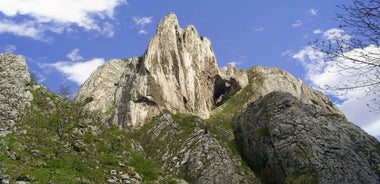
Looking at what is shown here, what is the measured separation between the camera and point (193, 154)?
181ft

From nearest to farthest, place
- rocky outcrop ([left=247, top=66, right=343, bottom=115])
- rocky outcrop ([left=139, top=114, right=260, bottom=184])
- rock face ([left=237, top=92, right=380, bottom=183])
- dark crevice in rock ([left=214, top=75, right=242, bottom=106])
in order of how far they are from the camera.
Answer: rock face ([left=237, top=92, right=380, bottom=183]) < rocky outcrop ([left=139, top=114, right=260, bottom=184]) < rocky outcrop ([left=247, top=66, right=343, bottom=115]) < dark crevice in rock ([left=214, top=75, right=242, bottom=106])

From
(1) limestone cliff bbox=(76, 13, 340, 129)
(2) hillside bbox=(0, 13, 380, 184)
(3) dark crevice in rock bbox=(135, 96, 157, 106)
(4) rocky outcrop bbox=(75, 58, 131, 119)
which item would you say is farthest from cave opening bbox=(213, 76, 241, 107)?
(3) dark crevice in rock bbox=(135, 96, 157, 106)

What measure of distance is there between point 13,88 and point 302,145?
30.8m

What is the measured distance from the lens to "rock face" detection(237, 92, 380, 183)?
4447 cm

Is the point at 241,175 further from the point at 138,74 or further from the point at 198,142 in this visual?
the point at 138,74

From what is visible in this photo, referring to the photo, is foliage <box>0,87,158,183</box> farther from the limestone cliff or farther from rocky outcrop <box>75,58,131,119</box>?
rocky outcrop <box>75,58,131,119</box>

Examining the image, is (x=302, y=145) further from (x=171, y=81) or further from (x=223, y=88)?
(x=223, y=88)

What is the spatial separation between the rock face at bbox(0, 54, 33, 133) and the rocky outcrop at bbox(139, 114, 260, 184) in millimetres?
23537

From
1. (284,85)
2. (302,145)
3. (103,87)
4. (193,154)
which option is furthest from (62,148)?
(284,85)

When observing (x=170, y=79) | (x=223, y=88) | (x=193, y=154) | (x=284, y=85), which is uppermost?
(x=284, y=85)

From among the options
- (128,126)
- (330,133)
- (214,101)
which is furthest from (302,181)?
(214,101)

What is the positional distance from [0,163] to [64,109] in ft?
35.2

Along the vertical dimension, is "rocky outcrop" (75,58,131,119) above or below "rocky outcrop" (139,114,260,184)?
above

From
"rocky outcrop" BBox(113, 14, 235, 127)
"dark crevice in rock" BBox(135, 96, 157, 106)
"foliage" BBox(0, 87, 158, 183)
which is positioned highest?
"rocky outcrop" BBox(113, 14, 235, 127)
